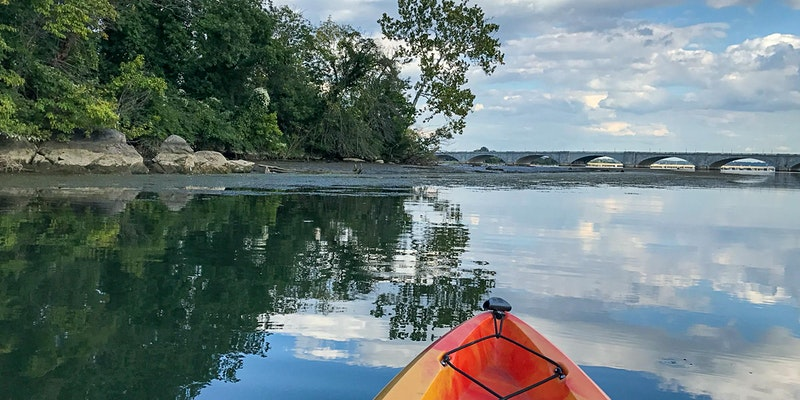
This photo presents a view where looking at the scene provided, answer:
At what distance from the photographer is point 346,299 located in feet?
16.2

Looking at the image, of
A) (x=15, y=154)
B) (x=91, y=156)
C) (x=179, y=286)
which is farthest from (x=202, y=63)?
(x=179, y=286)

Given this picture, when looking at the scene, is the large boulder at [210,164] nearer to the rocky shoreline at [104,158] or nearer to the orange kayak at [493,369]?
the rocky shoreline at [104,158]

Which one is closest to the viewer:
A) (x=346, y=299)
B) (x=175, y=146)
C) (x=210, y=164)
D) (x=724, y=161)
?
(x=346, y=299)

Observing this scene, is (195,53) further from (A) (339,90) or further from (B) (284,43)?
(A) (339,90)

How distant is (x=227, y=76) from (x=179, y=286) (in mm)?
24611

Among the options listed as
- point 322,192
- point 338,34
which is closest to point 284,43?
point 338,34

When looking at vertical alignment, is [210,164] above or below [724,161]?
below

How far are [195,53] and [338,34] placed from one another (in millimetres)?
9656

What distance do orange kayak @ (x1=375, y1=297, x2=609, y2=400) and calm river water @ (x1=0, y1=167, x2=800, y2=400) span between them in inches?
22.2

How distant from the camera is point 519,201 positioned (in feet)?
50.8

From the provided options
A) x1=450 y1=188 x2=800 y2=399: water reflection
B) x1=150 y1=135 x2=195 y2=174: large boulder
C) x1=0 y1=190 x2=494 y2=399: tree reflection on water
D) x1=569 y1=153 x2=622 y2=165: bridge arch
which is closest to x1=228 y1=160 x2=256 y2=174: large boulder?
x1=150 y1=135 x2=195 y2=174: large boulder

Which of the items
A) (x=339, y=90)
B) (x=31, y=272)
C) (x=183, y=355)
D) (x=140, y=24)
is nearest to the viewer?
(x=183, y=355)

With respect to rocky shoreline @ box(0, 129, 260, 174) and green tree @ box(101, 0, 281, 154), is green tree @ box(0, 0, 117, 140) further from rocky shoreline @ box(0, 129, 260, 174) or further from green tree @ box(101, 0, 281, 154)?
green tree @ box(101, 0, 281, 154)

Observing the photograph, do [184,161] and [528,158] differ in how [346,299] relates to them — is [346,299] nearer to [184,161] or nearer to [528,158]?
[184,161]
